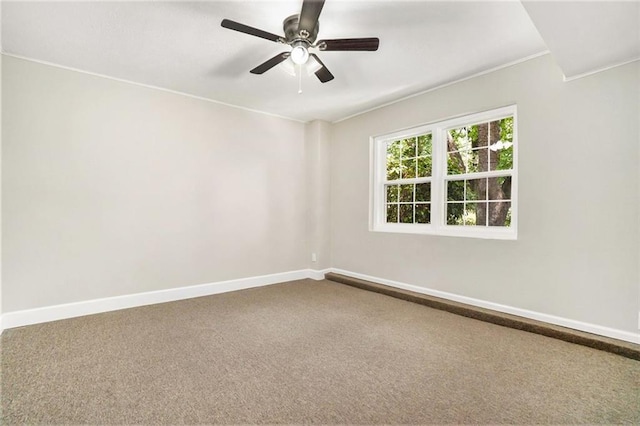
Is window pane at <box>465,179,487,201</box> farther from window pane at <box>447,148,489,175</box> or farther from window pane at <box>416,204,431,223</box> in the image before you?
window pane at <box>416,204,431,223</box>

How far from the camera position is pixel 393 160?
4.29m

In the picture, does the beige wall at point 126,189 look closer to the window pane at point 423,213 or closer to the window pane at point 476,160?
the window pane at point 423,213

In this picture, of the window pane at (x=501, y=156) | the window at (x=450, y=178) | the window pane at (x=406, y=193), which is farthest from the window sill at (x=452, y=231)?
the window pane at (x=501, y=156)

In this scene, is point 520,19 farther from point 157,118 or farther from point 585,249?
point 157,118

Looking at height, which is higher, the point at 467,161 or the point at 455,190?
the point at 467,161

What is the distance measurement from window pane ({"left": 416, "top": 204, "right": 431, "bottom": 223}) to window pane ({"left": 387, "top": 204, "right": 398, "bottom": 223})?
35cm

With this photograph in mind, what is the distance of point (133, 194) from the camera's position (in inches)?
135

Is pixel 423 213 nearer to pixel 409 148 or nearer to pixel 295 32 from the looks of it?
pixel 409 148

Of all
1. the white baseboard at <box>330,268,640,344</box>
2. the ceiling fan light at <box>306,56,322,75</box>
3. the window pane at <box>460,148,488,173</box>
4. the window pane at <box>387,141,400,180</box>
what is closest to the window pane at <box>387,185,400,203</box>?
the window pane at <box>387,141,400,180</box>

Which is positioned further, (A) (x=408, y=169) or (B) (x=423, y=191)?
(A) (x=408, y=169)

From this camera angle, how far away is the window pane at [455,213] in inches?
138

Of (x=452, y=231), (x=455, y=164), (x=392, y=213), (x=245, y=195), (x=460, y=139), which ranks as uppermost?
(x=460, y=139)

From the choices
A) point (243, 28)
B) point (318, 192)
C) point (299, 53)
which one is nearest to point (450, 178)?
point (318, 192)

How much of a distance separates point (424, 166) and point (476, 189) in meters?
0.74
